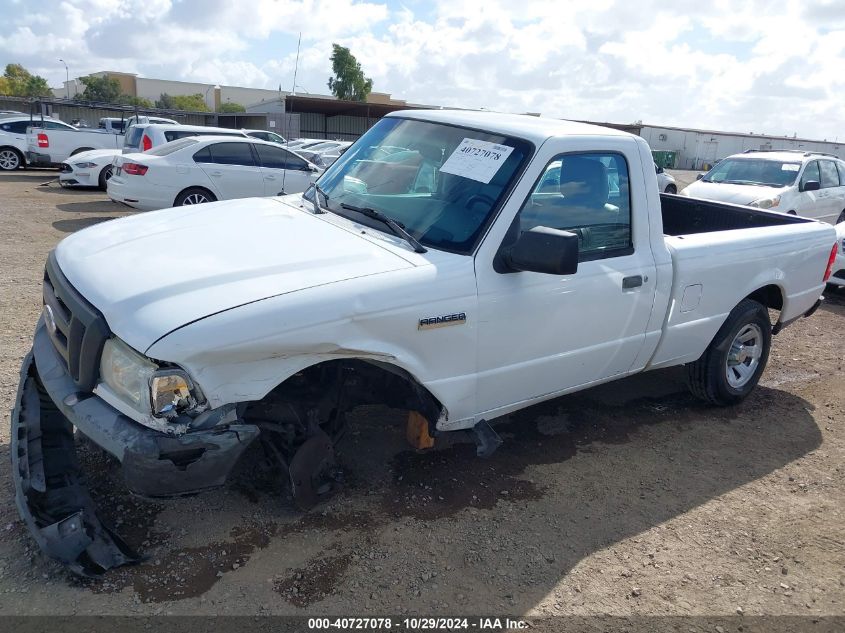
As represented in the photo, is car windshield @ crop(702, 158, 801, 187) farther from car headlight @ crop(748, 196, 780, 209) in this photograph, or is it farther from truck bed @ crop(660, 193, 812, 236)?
truck bed @ crop(660, 193, 812, 236)

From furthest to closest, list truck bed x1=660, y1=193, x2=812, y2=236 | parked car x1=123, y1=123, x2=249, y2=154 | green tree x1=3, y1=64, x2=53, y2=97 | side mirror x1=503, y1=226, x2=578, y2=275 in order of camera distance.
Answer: green tree x1=3, y1=64, x2=53, y2=97
parked car x1=123, y1=123, x2=249, y2=154
truck bed x1=660, y1=193, x2=812, y2=236
side mirror x1=503, y1=226, x2=578, y2=275

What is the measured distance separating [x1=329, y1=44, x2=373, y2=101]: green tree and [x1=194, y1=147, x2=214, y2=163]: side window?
5843 centimetres

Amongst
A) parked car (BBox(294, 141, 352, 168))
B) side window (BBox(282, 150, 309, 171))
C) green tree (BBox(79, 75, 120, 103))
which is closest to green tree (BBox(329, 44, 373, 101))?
green tree (BBox(79, 75, 120, 103))

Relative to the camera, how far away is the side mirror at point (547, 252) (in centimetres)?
299

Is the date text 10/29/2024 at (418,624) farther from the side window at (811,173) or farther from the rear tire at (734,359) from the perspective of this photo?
the side window at (811,173)

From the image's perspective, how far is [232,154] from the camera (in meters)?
11.3

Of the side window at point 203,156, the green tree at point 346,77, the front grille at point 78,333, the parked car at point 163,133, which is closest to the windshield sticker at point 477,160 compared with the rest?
the front grille at point 78,333

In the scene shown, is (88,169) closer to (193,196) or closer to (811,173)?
(193,196)

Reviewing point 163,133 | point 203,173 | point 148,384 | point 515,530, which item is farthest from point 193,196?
point 515,530

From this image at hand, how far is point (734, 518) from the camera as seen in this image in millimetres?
3643

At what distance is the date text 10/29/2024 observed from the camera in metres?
2.65

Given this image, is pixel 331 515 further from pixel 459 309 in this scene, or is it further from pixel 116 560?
pixel 459 309

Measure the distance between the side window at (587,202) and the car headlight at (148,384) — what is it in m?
1.83

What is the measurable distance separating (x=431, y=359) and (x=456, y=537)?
0.90 m
